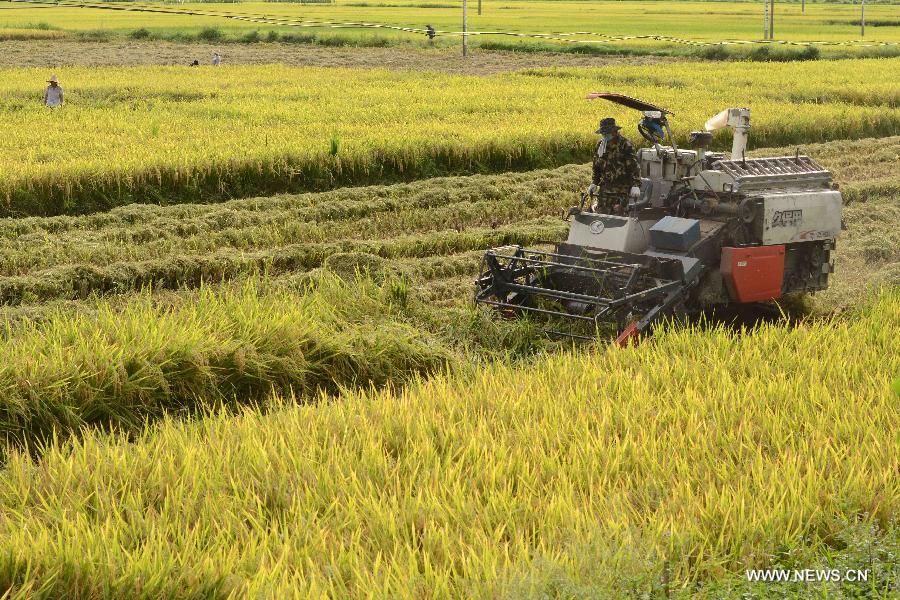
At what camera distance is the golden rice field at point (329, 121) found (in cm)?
1442

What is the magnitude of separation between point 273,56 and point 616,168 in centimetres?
3127

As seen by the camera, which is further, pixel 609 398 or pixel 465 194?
pixel 465 194

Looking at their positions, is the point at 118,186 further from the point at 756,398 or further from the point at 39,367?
the point at 756,398

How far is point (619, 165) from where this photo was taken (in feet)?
31.6

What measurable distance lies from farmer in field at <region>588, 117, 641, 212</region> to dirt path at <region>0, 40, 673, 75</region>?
24.5m

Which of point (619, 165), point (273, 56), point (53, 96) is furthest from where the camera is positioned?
point (273, 56)

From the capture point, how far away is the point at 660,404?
6.04 metres

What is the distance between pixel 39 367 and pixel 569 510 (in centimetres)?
388

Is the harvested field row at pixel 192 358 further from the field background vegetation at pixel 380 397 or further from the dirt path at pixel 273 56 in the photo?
the dirt path at pixel 273 56

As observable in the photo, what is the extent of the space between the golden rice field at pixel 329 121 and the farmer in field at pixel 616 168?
6.37 meters

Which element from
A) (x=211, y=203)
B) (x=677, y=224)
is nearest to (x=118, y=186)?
(x=211, y=203)

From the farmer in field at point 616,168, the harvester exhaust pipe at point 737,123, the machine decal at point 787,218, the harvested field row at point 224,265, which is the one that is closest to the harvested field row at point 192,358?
the harvested field row at point 224,265
